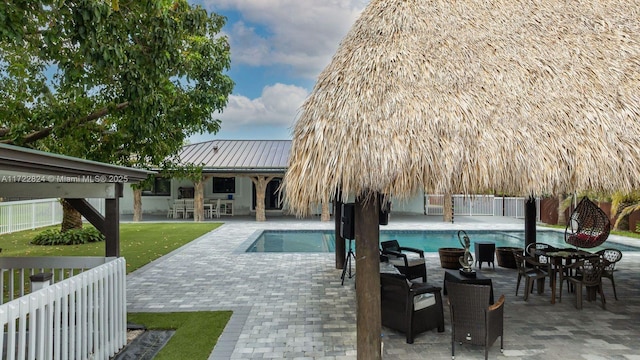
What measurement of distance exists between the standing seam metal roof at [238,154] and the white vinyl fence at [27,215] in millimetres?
5953

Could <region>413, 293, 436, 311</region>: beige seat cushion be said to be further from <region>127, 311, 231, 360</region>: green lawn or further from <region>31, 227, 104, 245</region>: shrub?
<region>31, 227, 104, 245</region>: shrub

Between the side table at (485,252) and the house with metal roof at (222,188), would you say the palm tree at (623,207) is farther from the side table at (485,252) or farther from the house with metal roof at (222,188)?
the house with metal roof at (222,188)

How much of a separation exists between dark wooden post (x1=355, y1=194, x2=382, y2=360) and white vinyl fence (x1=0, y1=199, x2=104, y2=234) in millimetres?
15476

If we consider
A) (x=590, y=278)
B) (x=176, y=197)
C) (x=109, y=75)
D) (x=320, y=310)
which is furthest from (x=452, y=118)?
(x=176, y=197)

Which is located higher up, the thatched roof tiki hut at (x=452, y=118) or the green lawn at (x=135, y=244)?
the thatched roof tiki hut at (x=452, y=118)

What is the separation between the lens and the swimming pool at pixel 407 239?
476 inches

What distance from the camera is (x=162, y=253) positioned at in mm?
10094

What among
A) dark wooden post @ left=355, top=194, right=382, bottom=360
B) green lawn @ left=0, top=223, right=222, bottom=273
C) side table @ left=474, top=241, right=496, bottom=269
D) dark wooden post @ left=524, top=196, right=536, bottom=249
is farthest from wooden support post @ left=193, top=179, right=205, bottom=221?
dark wooden post @ left=355, top=194, right=382, bottom=360

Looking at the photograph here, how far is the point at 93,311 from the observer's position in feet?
12.5

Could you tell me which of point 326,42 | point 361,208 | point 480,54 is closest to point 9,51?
point 361,208

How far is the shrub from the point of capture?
37.4 feet

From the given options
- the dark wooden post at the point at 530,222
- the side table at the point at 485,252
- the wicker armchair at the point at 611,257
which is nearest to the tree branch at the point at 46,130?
the side table at the point at 485,252

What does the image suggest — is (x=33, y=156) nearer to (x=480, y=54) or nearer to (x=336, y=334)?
(x=336, y=334)

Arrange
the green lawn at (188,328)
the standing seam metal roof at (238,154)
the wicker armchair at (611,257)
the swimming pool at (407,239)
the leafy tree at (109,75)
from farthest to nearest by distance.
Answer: the standing seam metal roof at (238,154) → the swimming pool at (407,239) → the wicker armchair at (611,257) → the leafy tree at (109,75) → the green lawn at (188,328)
